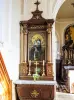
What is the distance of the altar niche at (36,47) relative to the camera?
5273mm

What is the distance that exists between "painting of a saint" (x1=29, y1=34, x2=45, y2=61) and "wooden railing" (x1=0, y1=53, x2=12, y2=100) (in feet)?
3.32

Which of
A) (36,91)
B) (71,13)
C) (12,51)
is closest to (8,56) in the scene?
(12,51)

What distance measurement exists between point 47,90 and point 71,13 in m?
5.78

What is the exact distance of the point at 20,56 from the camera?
17.6 ft

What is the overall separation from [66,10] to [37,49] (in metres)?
4.38

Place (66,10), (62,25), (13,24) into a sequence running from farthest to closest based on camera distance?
(62,25) → (66,10) → (13,24)

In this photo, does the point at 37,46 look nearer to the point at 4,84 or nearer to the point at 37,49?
the point at 37,49

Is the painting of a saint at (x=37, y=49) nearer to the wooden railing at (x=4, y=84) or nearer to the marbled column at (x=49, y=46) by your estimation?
the marbled column at (x=49, y=46)

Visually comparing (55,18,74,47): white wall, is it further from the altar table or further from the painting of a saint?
the altar table

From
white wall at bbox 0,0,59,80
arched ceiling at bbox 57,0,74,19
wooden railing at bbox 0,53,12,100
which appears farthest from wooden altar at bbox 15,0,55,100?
arched ceiling at bbox 57,0,74,19

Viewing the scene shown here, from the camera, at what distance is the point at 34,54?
17.7ft

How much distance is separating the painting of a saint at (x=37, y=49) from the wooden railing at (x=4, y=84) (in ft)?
3.32

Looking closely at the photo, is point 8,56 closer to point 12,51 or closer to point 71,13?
point 12,51

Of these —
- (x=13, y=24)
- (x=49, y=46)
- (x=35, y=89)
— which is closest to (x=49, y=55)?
(x=49, y=46)
